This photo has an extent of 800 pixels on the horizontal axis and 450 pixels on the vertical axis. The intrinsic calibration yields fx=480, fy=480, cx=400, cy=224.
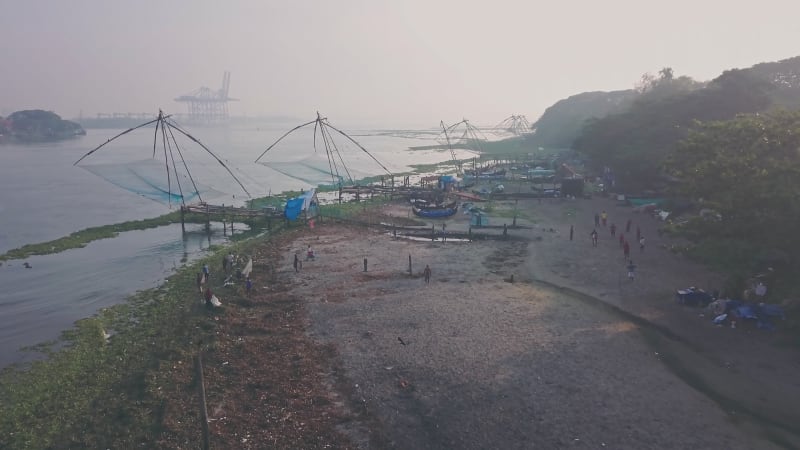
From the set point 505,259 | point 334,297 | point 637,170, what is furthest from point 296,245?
point 637,170

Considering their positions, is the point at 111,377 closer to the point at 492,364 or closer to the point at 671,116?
the point at 492,364

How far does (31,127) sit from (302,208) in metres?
145

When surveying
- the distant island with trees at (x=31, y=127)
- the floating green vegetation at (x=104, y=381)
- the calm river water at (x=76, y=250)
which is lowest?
the floating green vegetation at (x=104, y=381)

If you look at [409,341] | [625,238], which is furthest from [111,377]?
[625,238]

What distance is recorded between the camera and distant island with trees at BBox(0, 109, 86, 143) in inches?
5438

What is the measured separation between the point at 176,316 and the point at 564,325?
49.4 feet

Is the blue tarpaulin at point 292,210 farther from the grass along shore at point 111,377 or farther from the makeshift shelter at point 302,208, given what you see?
the grass along shore at point 111,377

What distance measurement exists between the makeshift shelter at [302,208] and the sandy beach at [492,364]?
10.9 metres

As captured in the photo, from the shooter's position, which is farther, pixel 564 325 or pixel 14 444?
pixel 564 325

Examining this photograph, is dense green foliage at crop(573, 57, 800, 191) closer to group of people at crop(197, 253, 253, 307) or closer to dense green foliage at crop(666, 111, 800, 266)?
dense green foliage at crop(666, 111, 800, 266)

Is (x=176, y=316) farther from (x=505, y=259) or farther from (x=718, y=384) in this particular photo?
(x=718, y=384)

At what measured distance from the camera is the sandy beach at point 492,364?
11.8 m

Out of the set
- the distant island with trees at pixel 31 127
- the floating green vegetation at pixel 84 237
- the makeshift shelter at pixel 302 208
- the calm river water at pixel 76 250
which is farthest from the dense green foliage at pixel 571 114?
the distant island with trees at pixel 31 127

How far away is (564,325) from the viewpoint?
17516 mm
